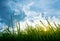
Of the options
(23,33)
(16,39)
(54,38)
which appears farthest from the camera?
(23,33)

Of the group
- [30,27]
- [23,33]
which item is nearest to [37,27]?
[30,27]

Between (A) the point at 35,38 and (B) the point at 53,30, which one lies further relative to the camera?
(B) the point at 53,30

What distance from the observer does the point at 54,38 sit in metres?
4.11

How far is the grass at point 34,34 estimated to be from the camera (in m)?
4.20

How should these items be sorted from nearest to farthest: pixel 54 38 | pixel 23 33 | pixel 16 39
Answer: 1. pixel 54 38
2. pixel 16 39
3. pixel 23 33

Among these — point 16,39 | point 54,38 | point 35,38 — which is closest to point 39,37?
point 35,38

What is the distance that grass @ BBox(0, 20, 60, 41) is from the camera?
4195mm

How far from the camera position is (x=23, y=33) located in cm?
473

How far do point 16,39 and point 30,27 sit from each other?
2.70 ft

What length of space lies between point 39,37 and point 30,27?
0.85 meters

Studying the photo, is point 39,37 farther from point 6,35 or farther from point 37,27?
point 6,35

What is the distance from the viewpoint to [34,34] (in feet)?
14.7

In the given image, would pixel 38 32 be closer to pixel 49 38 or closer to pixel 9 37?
pixel 49 38

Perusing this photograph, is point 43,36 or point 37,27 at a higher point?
point 37,27
